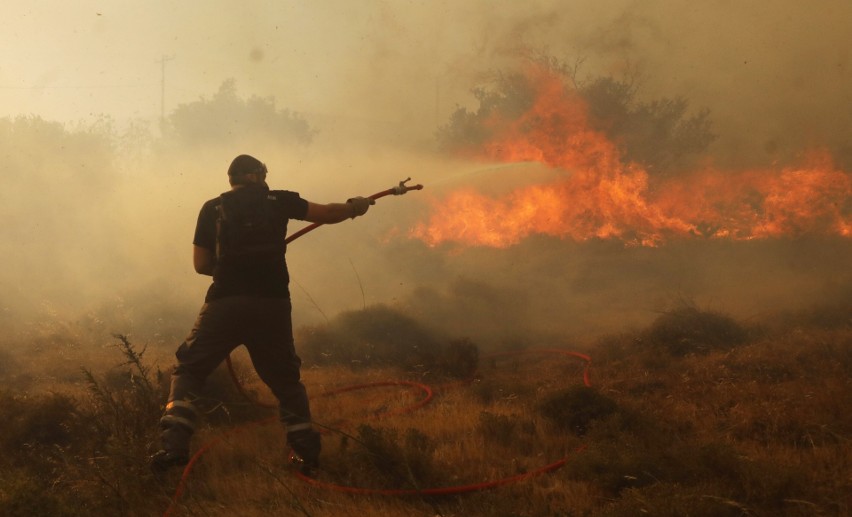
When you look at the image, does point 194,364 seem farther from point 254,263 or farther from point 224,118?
point 224,118

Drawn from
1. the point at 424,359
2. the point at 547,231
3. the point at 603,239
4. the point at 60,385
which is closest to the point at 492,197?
the point at 547,231

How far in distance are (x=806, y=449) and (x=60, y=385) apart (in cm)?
931

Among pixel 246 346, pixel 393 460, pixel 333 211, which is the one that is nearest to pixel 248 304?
pixel 246 346

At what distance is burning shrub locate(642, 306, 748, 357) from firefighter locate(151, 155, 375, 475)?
5685 millimetres

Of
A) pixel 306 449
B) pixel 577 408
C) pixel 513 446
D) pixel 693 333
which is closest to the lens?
pixel 306 449

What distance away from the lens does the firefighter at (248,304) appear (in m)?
4.35

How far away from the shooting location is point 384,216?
78.8 feet

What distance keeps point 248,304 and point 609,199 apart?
48.1ft

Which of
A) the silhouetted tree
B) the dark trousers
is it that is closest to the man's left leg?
the dark trousers

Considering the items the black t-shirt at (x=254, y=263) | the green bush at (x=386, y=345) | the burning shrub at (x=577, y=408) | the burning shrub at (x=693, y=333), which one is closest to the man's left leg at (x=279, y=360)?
the black t-shirt at (x=254, y=263)

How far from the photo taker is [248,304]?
174 inches

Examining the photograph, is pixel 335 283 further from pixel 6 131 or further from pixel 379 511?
pixel 6 131

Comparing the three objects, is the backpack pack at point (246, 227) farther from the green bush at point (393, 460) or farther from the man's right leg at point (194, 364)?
the green bush at point (393, 460)

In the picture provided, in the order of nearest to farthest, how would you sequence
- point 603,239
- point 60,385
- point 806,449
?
point 806,449
point 60,385
point 603,239
